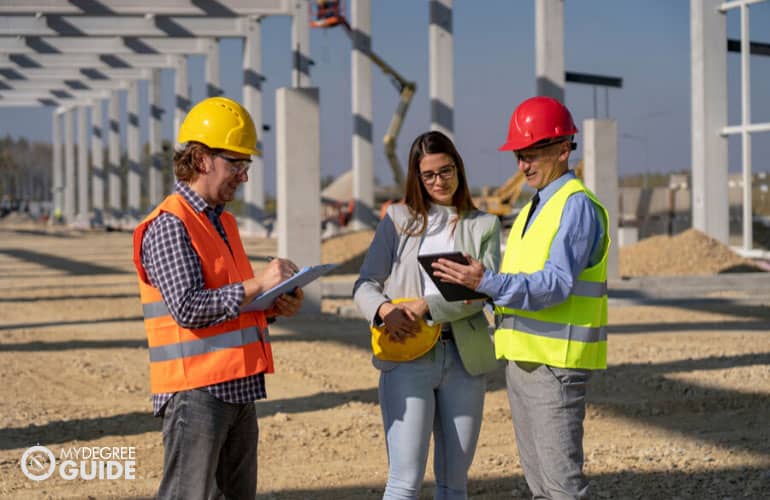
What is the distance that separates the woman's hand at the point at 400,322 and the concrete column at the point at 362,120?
24.9 m

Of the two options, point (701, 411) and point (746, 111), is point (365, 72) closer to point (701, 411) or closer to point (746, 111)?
point (746, 111)

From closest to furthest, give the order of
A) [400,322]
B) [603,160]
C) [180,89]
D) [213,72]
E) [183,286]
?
1. [183,286]
2. [400,322]
3. [603,160]
4. [213,72]
5. [180,89]

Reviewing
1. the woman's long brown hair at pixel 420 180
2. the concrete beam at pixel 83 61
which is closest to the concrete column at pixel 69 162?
the concrete beam at pixel 83 61

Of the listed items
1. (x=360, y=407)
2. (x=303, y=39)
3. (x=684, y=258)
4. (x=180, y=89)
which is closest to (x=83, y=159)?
(x=180, y=89)

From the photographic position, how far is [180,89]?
37844 mm

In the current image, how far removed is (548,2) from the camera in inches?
713

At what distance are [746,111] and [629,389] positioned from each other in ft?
46.8

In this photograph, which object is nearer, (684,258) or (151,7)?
(151,7)

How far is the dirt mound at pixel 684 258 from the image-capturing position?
65.4 ft

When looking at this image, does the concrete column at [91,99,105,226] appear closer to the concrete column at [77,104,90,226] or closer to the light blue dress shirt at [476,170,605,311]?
the concrete column at [77,104,90,226]

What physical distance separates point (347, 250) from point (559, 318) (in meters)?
19.3

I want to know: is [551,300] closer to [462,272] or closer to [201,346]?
[462,272]

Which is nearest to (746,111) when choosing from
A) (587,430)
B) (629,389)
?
(629,389)

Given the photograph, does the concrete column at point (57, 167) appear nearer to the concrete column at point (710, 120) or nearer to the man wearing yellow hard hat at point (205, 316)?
the concrete column at point (710, 120)
